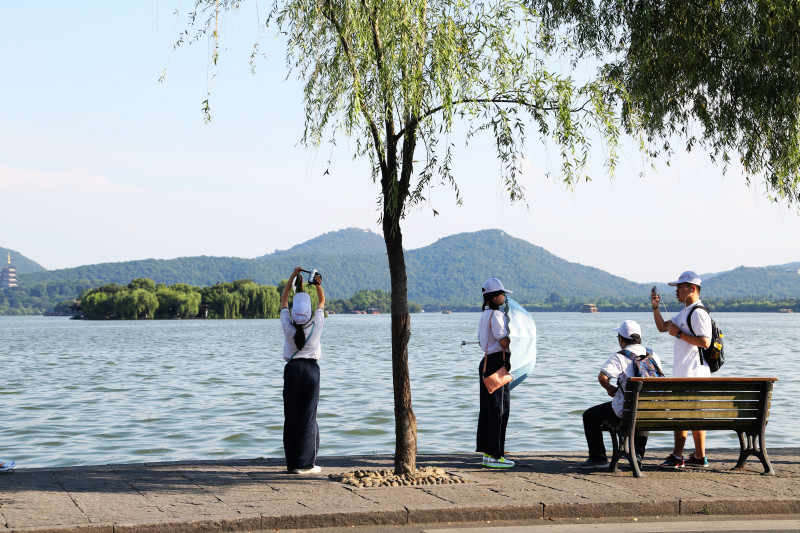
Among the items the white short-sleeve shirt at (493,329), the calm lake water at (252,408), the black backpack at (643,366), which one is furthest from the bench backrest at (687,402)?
the calm lake water at (252,408)

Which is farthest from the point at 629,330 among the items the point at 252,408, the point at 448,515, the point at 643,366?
the point at 252,408

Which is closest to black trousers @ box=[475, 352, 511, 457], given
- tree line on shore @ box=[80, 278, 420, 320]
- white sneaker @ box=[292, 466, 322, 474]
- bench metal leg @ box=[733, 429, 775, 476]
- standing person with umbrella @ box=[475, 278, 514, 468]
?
standing person with umbrella @ box=[475, 278, 514, 468]

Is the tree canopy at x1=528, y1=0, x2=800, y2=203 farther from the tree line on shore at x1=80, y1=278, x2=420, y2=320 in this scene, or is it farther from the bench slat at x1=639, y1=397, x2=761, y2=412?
the tree line on shore at x1=80, y1=278, x2=420, y2=320

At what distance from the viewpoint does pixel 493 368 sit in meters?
9.12

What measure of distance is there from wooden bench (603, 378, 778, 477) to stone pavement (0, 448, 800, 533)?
1.38 feet

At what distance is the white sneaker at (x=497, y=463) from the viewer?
9184 mm

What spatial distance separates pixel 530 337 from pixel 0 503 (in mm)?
5055

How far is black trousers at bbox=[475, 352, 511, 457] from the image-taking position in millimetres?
9125

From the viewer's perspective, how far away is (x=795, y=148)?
1002cm

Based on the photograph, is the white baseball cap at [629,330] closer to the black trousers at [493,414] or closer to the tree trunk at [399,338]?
the black trousers at [493,414]

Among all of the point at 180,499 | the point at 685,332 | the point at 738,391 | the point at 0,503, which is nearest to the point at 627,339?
the point at 685,332

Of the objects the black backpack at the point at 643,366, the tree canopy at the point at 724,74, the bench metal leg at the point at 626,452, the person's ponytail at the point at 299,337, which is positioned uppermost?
the tree canopy at the point at 724,74

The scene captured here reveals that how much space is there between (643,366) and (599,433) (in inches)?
32.1

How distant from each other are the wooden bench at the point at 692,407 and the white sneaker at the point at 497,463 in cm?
98
